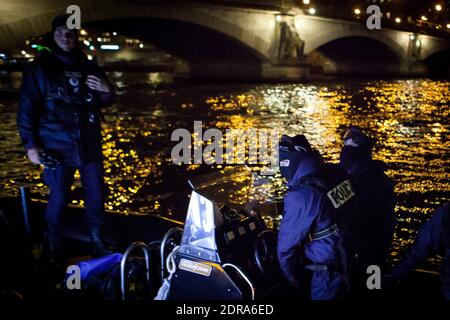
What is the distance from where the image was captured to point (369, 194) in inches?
145

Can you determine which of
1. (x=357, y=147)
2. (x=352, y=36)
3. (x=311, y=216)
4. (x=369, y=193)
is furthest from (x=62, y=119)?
(x=352, y=36)

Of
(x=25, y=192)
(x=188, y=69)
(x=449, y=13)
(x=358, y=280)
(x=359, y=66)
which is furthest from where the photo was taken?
(x=449, y=13)

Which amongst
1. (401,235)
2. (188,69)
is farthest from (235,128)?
(188,69)

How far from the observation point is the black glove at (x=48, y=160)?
3607mm

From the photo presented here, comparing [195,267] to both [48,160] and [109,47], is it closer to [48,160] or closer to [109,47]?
[48,160]

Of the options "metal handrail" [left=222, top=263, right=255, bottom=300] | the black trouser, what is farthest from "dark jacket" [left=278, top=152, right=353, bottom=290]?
the black trouser

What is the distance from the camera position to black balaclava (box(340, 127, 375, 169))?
3738mm

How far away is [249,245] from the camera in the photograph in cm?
327

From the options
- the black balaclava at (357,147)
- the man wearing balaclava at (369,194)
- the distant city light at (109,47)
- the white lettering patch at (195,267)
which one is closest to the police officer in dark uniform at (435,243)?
the man wearing balaclava at (369,194)

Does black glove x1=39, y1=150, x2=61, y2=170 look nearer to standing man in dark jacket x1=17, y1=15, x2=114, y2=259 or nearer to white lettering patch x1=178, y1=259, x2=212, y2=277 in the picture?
standing man in dark jacket x1=17, y1=15, x2=114, y2=259

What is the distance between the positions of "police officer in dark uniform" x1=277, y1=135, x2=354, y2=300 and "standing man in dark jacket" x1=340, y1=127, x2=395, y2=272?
2.28 feet

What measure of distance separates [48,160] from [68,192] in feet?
1.45
